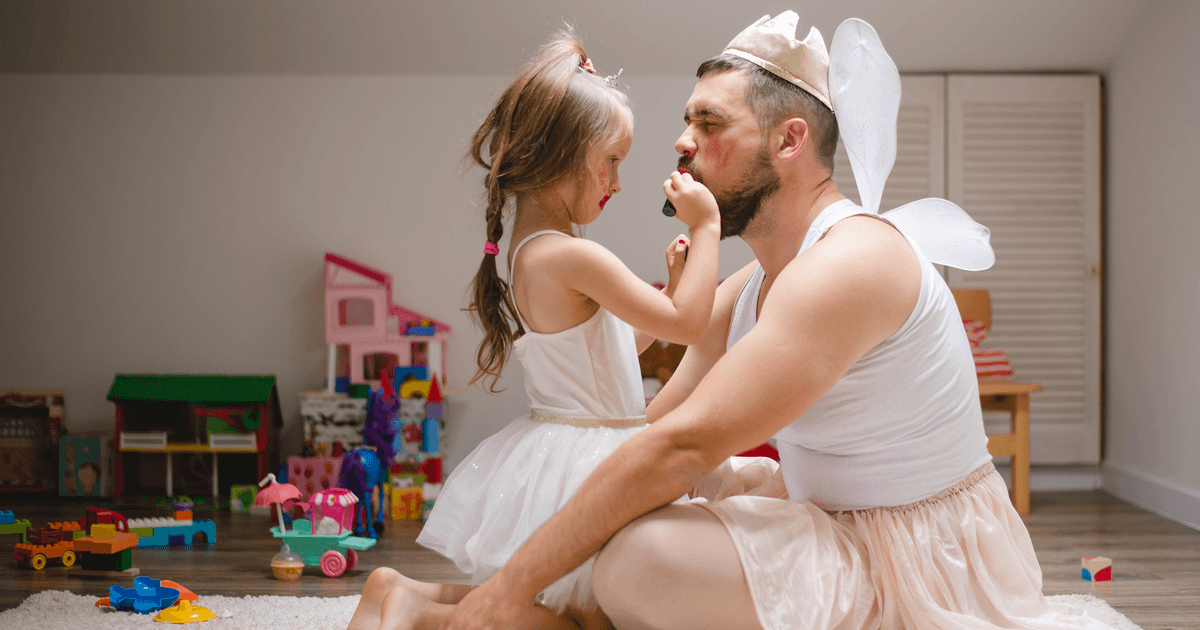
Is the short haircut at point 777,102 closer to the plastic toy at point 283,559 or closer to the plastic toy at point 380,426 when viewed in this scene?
the plastic toy at point 283,559

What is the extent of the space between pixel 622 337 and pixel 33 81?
352cm

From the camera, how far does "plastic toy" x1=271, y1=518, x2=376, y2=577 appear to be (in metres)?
2.24

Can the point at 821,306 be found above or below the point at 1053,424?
above

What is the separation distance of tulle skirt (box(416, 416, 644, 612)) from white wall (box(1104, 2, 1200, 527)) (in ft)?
8.49

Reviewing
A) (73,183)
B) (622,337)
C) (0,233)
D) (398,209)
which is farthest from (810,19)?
(0,233)

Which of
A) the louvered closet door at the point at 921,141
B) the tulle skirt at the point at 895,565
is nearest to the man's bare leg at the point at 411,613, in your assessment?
the tulle skirt at the point at 895,565

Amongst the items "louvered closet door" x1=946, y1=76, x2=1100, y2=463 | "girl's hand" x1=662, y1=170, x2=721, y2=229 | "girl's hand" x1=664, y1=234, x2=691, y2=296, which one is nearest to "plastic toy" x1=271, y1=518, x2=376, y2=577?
"girl's hand" x1=664, y1=234, x2=691, y2=296

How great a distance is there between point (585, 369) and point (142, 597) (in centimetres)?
119

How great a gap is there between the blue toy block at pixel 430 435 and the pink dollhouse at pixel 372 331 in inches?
11.8

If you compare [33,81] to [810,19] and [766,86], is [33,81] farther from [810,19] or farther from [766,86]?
[766,86]

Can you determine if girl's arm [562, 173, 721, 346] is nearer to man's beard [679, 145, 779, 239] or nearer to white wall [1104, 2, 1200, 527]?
man's beard [679, 145, 779, 239]

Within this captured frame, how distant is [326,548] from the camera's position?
7.47 feet

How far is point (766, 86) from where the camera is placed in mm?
1246

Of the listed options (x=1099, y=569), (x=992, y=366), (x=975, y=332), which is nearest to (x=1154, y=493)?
(x=992, y=366)
